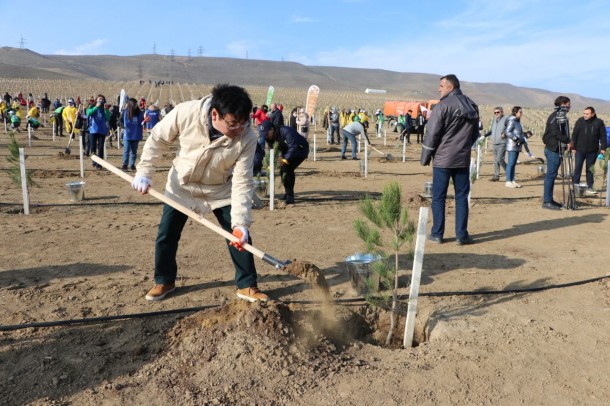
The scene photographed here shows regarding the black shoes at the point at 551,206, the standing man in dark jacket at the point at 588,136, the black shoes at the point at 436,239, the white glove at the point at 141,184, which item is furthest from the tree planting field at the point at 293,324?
the standing man in dark jacket at the point at 588,136

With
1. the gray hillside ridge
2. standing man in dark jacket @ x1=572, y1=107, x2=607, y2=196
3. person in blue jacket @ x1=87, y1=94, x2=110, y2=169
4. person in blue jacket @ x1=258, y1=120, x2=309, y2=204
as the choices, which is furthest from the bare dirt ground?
the gray hillside ridge

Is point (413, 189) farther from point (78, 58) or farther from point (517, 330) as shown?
point (78, 58)

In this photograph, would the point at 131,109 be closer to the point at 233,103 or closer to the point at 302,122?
the point at 302,122

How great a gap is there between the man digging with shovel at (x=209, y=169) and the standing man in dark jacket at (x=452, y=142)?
2.95 m

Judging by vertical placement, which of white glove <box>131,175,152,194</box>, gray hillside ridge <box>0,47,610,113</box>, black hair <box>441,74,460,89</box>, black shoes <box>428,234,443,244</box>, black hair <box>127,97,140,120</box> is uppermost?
gray hillside ridge <box>0,47,610,113</box>

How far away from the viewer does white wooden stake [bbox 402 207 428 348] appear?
11.4ft

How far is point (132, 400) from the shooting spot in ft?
9.80

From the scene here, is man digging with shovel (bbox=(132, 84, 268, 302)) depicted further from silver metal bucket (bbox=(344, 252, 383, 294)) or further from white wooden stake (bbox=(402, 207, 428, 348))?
white wooden stake (bbox=(402, 207, 428, 348))

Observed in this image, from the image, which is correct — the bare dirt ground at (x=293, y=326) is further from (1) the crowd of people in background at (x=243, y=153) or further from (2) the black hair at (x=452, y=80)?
(2) the black hair at (x=452, y=80)

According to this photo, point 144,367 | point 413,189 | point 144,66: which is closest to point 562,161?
point 413,189

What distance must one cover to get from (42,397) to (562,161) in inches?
336

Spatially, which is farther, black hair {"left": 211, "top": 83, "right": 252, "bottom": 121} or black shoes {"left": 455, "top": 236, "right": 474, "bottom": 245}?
black shoes {"left": 455, "top": 236, "right": 474, "bottom": 245}

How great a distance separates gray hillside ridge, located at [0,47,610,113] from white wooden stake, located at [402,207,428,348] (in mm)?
141862

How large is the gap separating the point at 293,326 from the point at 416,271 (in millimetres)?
999
